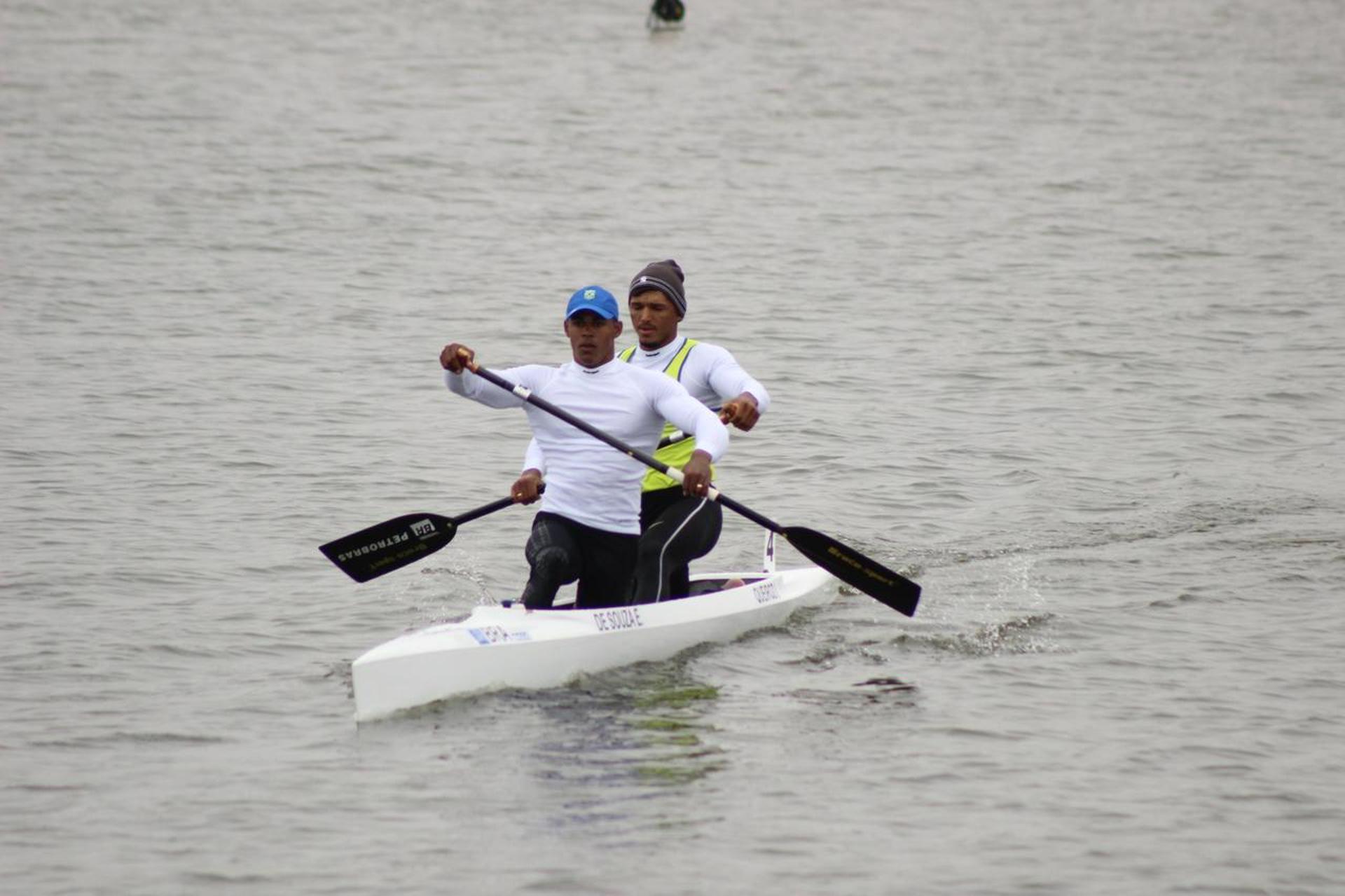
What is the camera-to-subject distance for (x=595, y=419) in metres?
8.91

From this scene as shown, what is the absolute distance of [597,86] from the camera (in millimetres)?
35281

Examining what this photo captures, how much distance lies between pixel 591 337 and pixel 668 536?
118cm

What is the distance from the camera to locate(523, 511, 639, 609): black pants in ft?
29.0

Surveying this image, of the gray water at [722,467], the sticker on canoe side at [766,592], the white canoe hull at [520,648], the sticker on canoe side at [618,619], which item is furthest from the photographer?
the sticker on canoe side at [766,592]

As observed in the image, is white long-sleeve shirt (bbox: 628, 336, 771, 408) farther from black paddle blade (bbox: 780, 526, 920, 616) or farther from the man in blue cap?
black paddle blade (bbox: 780, 526, 920, 616)

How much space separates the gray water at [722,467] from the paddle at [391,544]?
1.47 ft

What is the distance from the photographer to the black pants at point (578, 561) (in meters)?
8.85

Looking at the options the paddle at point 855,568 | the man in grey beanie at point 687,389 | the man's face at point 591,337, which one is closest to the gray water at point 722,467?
the paddle at point 855,568

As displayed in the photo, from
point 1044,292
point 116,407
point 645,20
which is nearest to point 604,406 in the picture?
point 116,407

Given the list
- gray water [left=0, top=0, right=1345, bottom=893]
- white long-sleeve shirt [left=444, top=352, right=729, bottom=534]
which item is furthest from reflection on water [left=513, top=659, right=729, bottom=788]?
white long-sleeve shirt [left=444, top=352, right=729, bottom=534]

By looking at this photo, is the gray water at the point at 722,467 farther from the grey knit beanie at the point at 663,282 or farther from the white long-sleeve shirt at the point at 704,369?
the grey knit beanie at the point at 663,282

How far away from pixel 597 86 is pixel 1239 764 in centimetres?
2856

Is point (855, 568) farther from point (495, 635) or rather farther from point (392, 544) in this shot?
point (392, 544)

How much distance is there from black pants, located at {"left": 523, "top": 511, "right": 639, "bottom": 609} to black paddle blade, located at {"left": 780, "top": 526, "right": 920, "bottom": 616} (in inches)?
42.0
